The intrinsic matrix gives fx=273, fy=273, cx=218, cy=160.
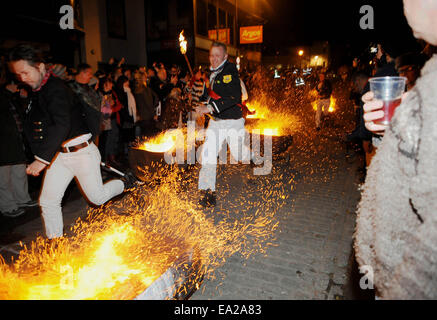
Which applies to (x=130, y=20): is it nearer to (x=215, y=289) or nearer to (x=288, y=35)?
(x=215, y=289)

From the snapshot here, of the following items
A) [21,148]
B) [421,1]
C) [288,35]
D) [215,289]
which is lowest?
[215,289]

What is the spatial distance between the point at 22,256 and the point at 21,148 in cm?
229

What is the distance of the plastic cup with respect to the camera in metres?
1.49

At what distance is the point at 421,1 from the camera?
1.11m

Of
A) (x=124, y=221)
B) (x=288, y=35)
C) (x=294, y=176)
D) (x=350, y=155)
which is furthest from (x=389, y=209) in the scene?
(x=288, y=35)

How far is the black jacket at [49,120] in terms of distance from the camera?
3.00 metres

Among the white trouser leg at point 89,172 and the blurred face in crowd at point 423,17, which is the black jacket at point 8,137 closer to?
the white trouser leg at point 89,172

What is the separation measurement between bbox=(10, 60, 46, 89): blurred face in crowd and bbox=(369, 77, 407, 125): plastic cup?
328cm

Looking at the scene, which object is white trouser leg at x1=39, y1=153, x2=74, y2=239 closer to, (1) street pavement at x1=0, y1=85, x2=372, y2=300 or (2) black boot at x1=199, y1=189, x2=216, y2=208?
(1) street pavement at x1=0, y1=85, x2=372, y2=300

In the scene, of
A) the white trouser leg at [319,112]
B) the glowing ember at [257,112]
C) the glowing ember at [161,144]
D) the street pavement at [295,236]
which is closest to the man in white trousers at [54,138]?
the street pavement at [295,236]

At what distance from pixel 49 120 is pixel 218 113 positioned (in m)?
2.40

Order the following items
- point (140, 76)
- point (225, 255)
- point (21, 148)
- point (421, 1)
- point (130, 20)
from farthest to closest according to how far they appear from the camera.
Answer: point (130, 20), point (140, 76), point (21, 148), point (225, 255), point (421, 1)

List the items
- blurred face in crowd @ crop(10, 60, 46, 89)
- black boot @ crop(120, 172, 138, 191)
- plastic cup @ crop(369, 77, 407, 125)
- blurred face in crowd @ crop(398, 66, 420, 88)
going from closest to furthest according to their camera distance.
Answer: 1. plastic cup @ crop(369, 77, 407, 125)
2. blurred face in crowd @ crop(10, 60, 46, 89)
3. blurred face in crowd @ crop(398, 66, 420, 88)
4. black boot @ crop(120, 172, 138, 191)

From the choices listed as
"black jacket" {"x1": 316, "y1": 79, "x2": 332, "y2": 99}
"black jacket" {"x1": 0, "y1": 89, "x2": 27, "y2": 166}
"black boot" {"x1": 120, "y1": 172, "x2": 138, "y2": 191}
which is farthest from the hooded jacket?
"black jacket" {"x1": 316, "y1": 79, "x2": 332, "y2": 99}
